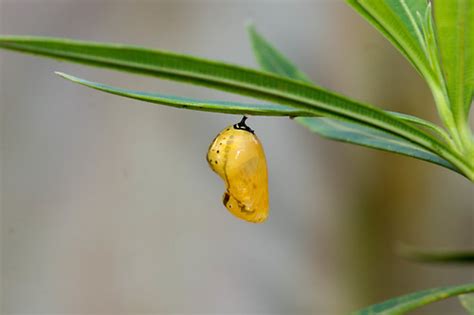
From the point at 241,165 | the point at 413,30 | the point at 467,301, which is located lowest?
the point at 467,301

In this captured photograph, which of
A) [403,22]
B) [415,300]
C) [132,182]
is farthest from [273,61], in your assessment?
[132,182]

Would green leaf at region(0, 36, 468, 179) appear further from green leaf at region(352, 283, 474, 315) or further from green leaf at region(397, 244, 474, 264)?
green leaf at region(397, 244, 474, 264)

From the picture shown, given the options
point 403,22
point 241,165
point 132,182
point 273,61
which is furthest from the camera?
point 132,182

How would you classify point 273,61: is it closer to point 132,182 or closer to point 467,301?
point 467,301

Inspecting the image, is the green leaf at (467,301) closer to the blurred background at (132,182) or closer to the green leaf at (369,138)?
the green leaf at (369,138)

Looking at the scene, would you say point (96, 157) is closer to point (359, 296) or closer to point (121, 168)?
point (121, 168)

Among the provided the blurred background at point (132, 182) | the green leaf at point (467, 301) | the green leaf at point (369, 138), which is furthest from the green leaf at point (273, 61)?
the blurred background at point (132, 182)

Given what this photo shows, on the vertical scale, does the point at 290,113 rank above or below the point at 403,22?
below

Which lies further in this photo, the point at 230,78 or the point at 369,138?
the point at 369,138
